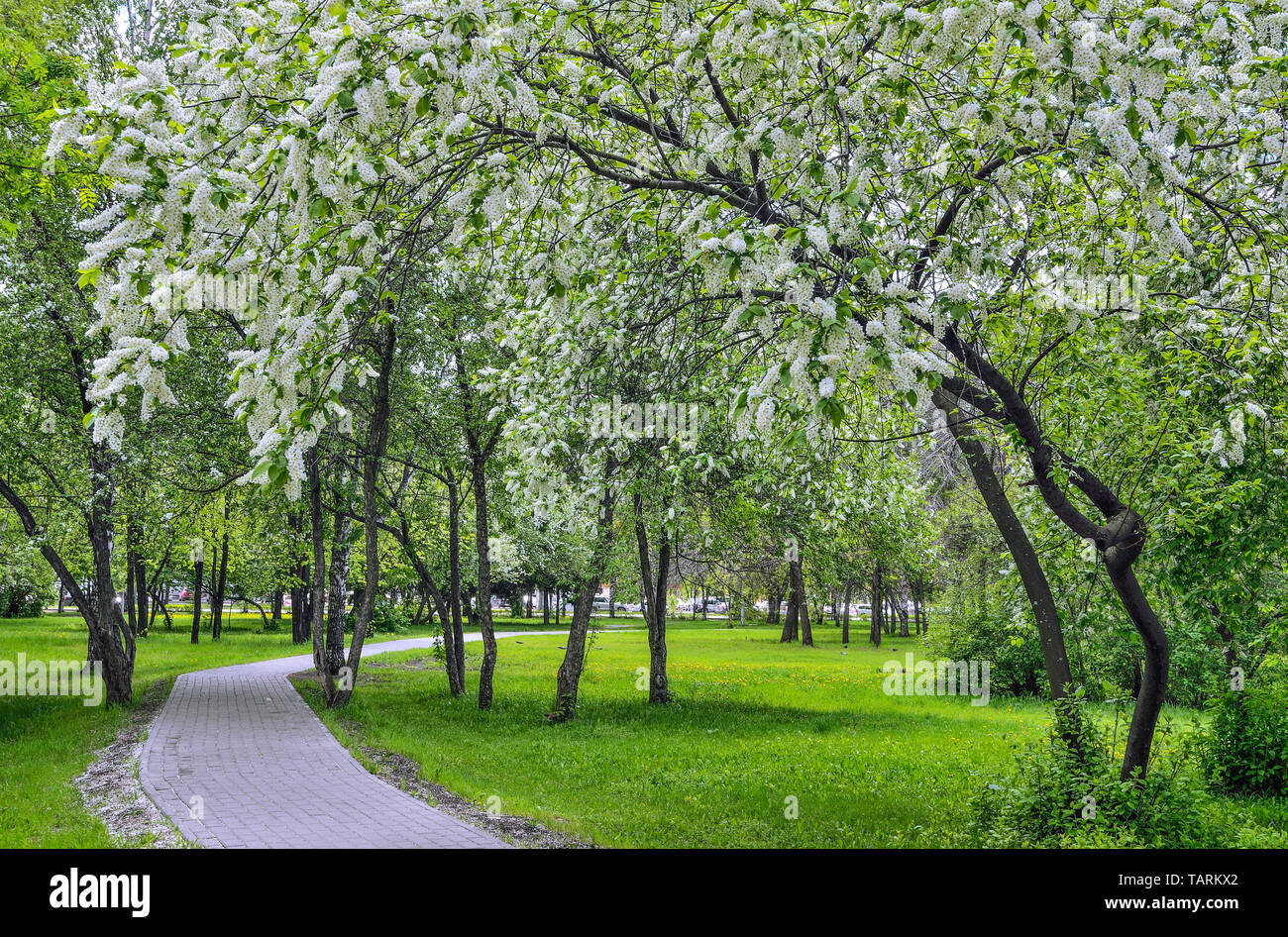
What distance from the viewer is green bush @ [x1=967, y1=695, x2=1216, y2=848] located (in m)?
5.78

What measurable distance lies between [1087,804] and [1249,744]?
451cm

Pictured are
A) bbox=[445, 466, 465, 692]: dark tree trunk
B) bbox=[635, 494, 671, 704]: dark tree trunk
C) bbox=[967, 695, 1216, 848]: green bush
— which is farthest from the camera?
bbox=[635, 494, 671, 704]: dark tree trunk

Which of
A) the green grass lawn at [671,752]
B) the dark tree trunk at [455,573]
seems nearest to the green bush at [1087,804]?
the green grass lawn at [671,752]

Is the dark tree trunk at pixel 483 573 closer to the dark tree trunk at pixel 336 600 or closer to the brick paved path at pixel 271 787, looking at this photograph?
the dark tree trunk at pixel 336 600

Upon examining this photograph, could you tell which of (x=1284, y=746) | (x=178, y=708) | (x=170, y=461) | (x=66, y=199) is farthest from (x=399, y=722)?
(x=1284, y=746)

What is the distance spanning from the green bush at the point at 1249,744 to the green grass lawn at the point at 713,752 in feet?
5.73

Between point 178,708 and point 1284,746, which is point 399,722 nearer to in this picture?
point 178,708

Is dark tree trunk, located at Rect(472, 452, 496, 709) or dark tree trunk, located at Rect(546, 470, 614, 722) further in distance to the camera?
dark tree trunk, located at Rect(472, 452, 496, 709)

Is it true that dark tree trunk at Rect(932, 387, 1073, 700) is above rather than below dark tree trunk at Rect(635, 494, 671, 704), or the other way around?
above

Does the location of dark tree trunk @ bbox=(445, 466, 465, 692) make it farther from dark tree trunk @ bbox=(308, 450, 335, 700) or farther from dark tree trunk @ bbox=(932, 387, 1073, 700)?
dark tree trunk @ bbox=(932, 387, 1073, 700)

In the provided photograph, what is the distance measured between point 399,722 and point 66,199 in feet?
29.9

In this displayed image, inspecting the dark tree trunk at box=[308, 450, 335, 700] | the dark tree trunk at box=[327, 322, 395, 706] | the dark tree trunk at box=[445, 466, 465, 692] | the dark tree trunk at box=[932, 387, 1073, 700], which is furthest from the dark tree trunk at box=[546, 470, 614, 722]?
the dark tree trunk at box=[932, 387, 1073, 700]

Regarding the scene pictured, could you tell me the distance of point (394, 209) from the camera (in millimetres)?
4184

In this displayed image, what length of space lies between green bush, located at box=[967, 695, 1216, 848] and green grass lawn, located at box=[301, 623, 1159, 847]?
0.56 meters
